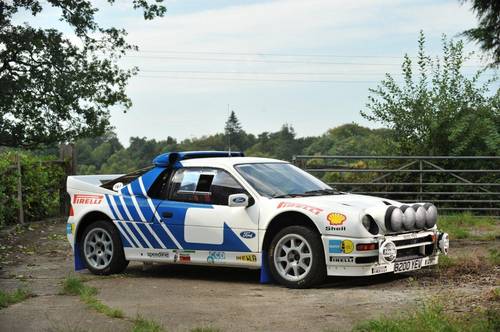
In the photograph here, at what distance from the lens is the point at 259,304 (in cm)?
880

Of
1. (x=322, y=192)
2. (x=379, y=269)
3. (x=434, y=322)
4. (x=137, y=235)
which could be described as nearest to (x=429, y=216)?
(x=379, y=269)

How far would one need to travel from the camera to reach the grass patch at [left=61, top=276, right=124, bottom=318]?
8.23 metres

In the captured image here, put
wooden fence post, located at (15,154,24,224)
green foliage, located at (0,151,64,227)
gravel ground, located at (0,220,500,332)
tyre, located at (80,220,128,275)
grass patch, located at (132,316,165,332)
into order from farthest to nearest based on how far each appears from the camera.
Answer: wooden fence post, located at (15,154,24,224), green foliage, located at (0,151,64,227), tyre, located at (80,220,128,275), gravel ground, located at (0,220,500,332), grass patch, located at (132,316,165,332)

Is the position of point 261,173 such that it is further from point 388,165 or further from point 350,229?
point 388,165

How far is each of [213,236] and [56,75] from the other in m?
10.9

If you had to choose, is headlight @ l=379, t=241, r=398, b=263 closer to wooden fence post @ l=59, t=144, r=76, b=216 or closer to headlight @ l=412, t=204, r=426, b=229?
headlight @ l=412, t=204, r=426, b=229

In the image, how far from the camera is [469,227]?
17.5 meters

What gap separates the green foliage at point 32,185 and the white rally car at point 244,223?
5601mm

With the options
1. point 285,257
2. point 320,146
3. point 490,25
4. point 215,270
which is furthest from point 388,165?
point 320,146

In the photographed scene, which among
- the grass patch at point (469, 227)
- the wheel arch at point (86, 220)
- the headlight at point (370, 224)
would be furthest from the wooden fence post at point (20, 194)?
the headlight at point (370, 224)

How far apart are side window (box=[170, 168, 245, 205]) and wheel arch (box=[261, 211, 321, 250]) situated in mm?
648

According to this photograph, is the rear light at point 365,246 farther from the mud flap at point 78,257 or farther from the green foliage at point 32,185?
the green foliage at point 32,185

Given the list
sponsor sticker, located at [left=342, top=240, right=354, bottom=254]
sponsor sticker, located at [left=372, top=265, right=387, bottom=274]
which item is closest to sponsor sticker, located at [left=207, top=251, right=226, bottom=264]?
sponsor sticker, located at [left=342, top=240, right=354, bottom=254]

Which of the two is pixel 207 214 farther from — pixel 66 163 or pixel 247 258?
pixel 66 163
